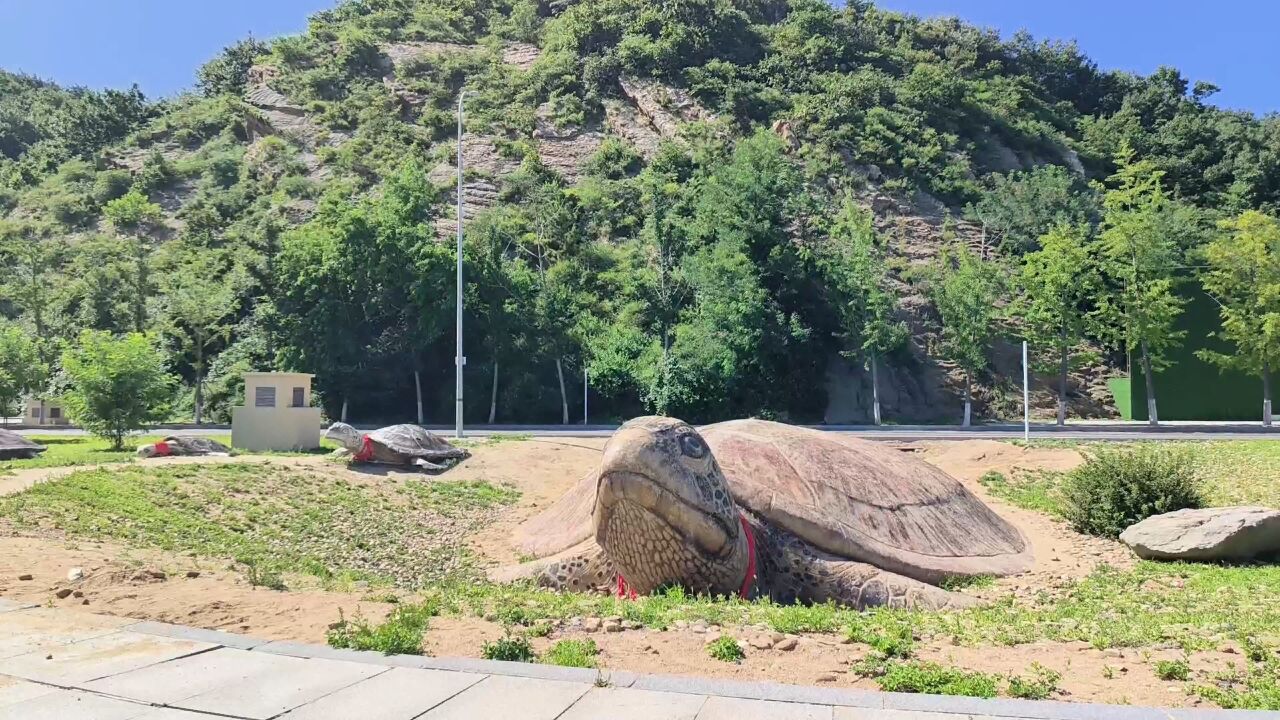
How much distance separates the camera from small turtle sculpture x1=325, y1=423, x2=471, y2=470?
57.9ft

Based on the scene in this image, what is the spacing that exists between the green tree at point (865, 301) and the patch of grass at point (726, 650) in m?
29.7

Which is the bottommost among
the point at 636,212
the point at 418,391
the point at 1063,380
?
the point at 418,391

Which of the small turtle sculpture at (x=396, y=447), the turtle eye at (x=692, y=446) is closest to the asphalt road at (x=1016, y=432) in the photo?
the small turtle sculpture at (x=396, y=447)

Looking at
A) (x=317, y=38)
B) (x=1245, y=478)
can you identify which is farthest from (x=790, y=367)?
(x=317, y=38)

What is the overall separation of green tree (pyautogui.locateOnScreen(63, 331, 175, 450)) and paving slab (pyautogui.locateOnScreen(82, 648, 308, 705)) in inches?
707

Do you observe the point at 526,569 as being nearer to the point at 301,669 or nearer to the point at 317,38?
the point at 301,669

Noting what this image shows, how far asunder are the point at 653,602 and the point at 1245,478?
14.9 m

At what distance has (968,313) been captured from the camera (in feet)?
111

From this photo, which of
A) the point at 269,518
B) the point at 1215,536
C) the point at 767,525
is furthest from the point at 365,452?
the point at 1215,536

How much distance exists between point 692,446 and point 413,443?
13.3m

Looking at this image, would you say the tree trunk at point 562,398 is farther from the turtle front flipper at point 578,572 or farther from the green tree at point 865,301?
the turtle front flipper at point 578,572

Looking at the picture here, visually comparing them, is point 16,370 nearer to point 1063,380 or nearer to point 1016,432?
point 1016,432

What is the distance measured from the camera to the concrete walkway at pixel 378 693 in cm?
372

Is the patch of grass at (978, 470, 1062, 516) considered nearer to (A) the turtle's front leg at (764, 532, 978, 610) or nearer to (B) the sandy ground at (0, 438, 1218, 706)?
(B) the sandy ground at (0, 438, 1218, 706)
